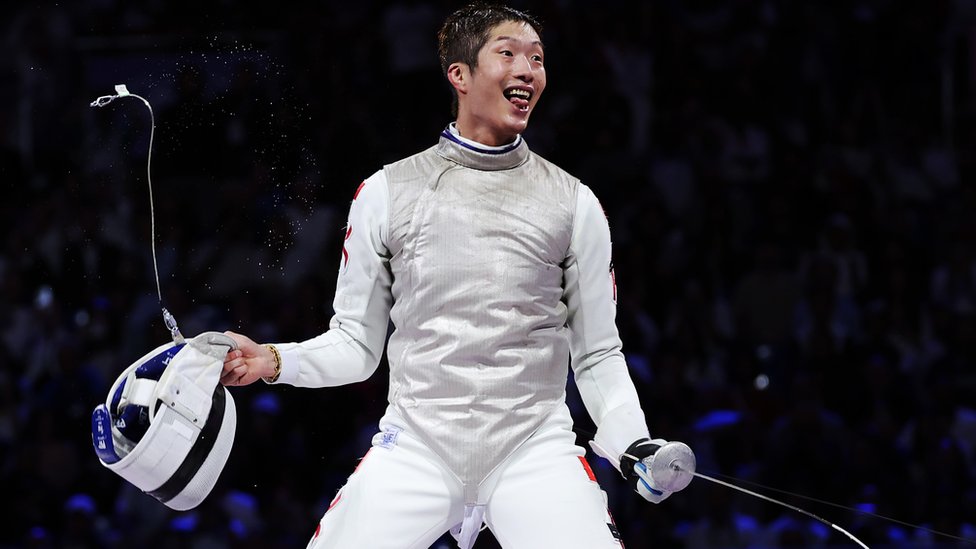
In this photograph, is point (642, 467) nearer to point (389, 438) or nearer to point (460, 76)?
point (389, 438)

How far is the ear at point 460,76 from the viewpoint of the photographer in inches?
95.7

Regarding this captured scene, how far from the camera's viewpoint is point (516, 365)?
86.9 inches

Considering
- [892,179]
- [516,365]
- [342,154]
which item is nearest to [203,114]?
[342,154]

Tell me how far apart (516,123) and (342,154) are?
2.18m

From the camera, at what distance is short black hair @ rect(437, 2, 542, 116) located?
242 centimetres

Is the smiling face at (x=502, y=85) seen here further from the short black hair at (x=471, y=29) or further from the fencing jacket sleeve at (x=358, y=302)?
the fencing jacket sleeve at (x=358, y=302)

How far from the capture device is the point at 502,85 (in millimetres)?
2367

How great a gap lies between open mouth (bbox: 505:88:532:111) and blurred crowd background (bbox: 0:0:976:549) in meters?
1.16

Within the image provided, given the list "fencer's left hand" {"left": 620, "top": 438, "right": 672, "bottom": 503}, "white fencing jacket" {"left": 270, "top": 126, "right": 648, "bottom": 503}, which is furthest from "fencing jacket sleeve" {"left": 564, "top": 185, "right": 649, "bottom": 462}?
"fencer's left hand" {"left": 620, "top": 438, "right": 672, "bottom": 503}

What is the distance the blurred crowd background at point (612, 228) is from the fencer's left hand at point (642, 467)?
1.48 m

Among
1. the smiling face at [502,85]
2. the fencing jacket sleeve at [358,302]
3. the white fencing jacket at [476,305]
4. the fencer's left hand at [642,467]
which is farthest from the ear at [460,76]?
the fencer's left hand at [642,467]

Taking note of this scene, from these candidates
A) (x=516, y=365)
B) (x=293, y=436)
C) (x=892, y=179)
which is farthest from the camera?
(x=892, y=179)

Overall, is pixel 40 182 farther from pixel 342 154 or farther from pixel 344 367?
pixel 344 367

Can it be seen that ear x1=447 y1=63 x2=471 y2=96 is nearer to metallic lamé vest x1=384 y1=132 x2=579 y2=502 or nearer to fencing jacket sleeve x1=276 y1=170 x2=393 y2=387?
metallic lamé vest x1=384 y1=132 x2=579 y2=502
